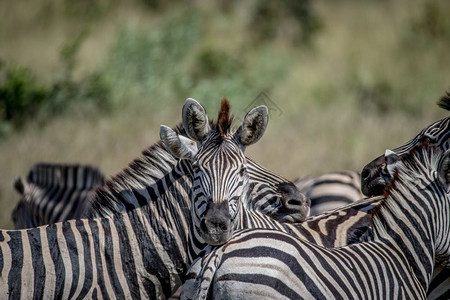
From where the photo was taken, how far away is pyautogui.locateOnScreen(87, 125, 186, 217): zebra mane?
532 centimetres

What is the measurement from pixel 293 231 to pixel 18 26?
20.2 m

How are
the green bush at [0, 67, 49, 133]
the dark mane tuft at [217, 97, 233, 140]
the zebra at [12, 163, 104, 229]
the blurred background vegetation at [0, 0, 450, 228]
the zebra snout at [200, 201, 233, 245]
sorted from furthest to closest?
the green bush at [0, 67, 49, 133]
the blurred background vegetation at [0, 0, 450, 228]
the zebra at [12, 163, 104, 229]
the dark mane tuft at [217, 97, 233, 140]
the zebra snout at [200, 201, 233, 245]

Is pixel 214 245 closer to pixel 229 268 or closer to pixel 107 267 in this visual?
pixel 229 268

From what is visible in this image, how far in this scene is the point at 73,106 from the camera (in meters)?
15.8

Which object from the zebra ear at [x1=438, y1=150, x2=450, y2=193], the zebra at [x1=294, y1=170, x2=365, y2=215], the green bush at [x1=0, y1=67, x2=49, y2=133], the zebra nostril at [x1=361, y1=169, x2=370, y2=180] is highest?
the green bush at [x1=0, y1=67, x2=49, y2=133]

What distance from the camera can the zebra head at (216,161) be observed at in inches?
180

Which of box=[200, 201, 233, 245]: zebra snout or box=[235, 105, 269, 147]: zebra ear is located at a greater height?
box=[235, 105, 269, 147]: zebra ear

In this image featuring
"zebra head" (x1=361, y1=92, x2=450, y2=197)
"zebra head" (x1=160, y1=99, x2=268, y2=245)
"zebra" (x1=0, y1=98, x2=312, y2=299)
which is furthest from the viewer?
"zebra head" (x1=361, y1=92, x2=450, y2=197)

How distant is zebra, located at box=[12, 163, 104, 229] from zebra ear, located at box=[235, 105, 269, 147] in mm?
3678

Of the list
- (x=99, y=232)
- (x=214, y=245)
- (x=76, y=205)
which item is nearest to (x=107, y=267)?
(x=99, y=232)

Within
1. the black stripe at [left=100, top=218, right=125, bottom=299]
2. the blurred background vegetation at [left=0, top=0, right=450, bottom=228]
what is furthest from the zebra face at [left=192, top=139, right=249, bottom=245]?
the blurred background vegetation at [left=0, top=0, right=450, bottom=228]

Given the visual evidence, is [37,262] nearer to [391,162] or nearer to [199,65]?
[391,162]

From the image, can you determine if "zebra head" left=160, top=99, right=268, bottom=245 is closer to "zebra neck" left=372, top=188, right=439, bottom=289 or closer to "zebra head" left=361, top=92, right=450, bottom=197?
"zebra neck" left=372, top=188, right=439, bottom=289

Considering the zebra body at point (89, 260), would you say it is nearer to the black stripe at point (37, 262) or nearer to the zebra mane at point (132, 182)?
the black stripe at point (37, 262)
